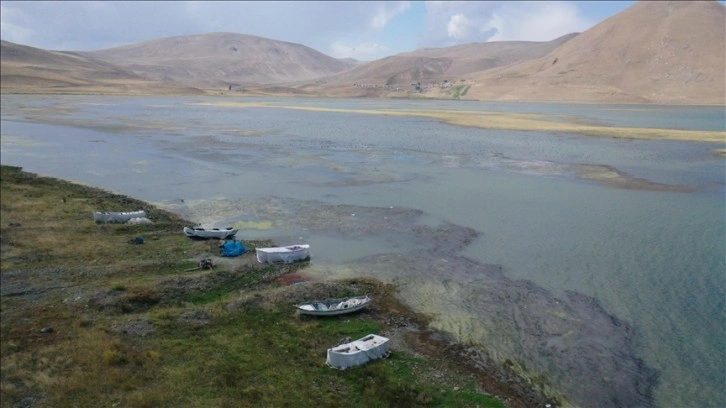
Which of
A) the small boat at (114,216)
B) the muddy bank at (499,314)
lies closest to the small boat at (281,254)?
the muddy bank at (499,314)

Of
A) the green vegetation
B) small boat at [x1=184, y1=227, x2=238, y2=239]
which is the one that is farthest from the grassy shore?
the green vegetation

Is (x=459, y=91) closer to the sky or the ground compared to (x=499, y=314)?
closer to the ground

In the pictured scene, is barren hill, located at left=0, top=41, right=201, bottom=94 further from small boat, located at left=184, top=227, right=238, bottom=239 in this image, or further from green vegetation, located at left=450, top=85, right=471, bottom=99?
small boat, located at left=184, top=227, right=238, bottom=239

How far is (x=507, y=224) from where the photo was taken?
2597cm

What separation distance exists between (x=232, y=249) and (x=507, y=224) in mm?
12810

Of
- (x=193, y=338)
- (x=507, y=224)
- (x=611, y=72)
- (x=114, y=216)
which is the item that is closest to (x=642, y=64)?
(x=611, y=72)

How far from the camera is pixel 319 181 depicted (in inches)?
1369

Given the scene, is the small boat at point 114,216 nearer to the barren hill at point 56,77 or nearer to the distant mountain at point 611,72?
the distant mountain at point 611,72

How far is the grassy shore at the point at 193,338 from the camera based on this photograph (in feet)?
37.7

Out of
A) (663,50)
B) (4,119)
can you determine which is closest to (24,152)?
(4,119)

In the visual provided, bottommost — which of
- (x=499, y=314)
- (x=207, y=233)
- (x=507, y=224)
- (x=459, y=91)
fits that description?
(x=459, y=91)

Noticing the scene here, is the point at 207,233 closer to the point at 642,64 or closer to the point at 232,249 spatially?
the point at 232,249

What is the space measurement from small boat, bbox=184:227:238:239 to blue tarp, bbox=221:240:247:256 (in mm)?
1595

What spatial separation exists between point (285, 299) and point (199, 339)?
3.17m
